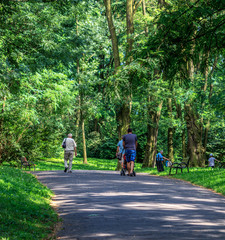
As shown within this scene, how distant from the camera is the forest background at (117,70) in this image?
10023 millimetres

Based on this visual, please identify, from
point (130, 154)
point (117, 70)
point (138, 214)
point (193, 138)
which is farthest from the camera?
point (193, 138)

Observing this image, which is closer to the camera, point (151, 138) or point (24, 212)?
point (24, 212)

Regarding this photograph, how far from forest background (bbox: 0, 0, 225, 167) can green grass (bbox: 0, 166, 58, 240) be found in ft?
10.2

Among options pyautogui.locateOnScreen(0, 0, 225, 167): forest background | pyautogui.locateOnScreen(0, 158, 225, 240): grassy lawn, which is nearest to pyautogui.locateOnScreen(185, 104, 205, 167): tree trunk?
pyautogui.locateOnScreen(0, 0, 225, 167): forest background

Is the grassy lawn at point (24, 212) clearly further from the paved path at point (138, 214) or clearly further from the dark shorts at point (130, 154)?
the dark shorts at point (130, 154)

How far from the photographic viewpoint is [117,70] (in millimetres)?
10828

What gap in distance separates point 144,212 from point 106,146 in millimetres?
48112

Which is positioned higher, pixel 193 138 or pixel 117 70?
pixel 117 70

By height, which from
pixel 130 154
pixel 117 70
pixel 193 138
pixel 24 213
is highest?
pixel 117 70

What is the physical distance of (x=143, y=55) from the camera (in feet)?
33.0

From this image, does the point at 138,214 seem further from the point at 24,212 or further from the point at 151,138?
the point at 151,138

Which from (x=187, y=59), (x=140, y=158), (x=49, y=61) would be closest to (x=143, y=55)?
(x=187, y=59)

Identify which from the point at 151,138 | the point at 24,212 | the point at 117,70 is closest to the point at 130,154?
the point at 117,70

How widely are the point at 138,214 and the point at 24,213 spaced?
6.87ft
